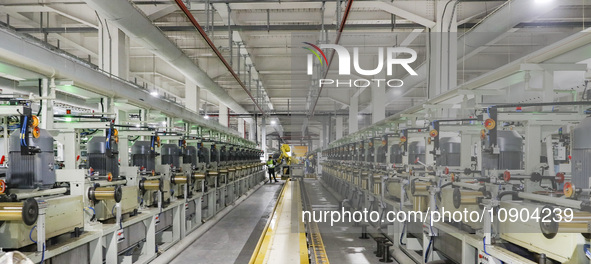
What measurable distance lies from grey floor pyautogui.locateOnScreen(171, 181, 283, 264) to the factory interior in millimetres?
62

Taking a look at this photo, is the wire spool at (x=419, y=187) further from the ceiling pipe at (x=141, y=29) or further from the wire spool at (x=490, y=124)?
the ceiling pipe at (x=141, y=29)

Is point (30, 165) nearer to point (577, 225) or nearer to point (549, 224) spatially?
point (549, 224)

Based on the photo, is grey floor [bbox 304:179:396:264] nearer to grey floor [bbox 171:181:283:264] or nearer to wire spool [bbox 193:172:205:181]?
grey floor [bbox 171:181:283:264]

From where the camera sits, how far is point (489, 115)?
3387 millimetres

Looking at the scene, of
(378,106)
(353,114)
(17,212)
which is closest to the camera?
(17,212)

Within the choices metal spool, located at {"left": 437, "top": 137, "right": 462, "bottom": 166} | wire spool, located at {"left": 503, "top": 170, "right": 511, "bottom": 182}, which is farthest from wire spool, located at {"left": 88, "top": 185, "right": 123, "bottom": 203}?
metal spool, located at {"left": 437, "top": 137, "right": 462, "bottom": 166}

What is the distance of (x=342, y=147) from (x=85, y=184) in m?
9.41

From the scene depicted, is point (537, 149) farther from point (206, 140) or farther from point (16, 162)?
point (206, 140)

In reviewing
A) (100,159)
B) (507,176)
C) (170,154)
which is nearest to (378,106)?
(170,154)

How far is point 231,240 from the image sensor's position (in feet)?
24.4

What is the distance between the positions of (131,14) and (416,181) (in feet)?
14.7

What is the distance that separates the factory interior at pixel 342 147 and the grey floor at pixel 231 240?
62 millimetres

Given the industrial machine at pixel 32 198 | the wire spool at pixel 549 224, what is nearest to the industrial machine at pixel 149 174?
the industrial machine at pixel 32 198

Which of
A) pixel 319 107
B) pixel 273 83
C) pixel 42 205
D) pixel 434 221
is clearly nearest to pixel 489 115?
pixel 434 221
